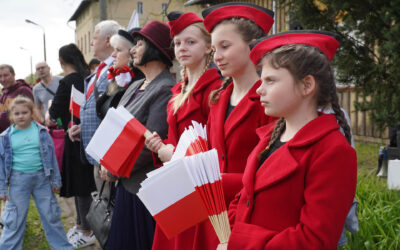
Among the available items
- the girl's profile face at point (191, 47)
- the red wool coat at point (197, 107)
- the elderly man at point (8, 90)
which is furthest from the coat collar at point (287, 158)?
the elderly man at point (8, 90)

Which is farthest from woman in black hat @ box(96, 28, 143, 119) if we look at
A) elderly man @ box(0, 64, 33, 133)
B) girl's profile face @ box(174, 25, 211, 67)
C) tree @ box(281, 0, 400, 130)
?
elderly man @ box(0, 64, 33, 133)

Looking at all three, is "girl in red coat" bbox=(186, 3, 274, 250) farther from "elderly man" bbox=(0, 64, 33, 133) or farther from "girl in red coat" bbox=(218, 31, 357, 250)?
"elderly man" bbox=(0, 64, 33, 133)

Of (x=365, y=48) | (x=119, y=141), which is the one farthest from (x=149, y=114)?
(x=365, y=48)

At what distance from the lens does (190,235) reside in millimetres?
2268

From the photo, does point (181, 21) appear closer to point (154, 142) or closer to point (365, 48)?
point (154, 142)

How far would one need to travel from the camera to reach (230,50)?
2145 mm

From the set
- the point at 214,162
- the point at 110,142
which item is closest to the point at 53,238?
the point at 110,142

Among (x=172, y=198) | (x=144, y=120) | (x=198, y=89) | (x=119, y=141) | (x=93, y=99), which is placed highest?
(x=198, y=89)

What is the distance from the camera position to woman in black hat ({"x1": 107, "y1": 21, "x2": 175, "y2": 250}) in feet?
9.87

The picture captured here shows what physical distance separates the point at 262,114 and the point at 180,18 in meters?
0.90

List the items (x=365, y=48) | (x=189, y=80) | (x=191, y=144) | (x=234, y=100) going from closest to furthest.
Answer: (x=191, y=144) → (x=234, y=100) → (x=189, y=80) → (x=365, y=48)

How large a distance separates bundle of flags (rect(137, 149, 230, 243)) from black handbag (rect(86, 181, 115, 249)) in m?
1.59

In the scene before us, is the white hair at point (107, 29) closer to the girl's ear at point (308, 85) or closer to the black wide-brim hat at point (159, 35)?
the black wide-brim hat at point (159, 35)

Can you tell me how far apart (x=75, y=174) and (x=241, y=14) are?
10.8 ft
